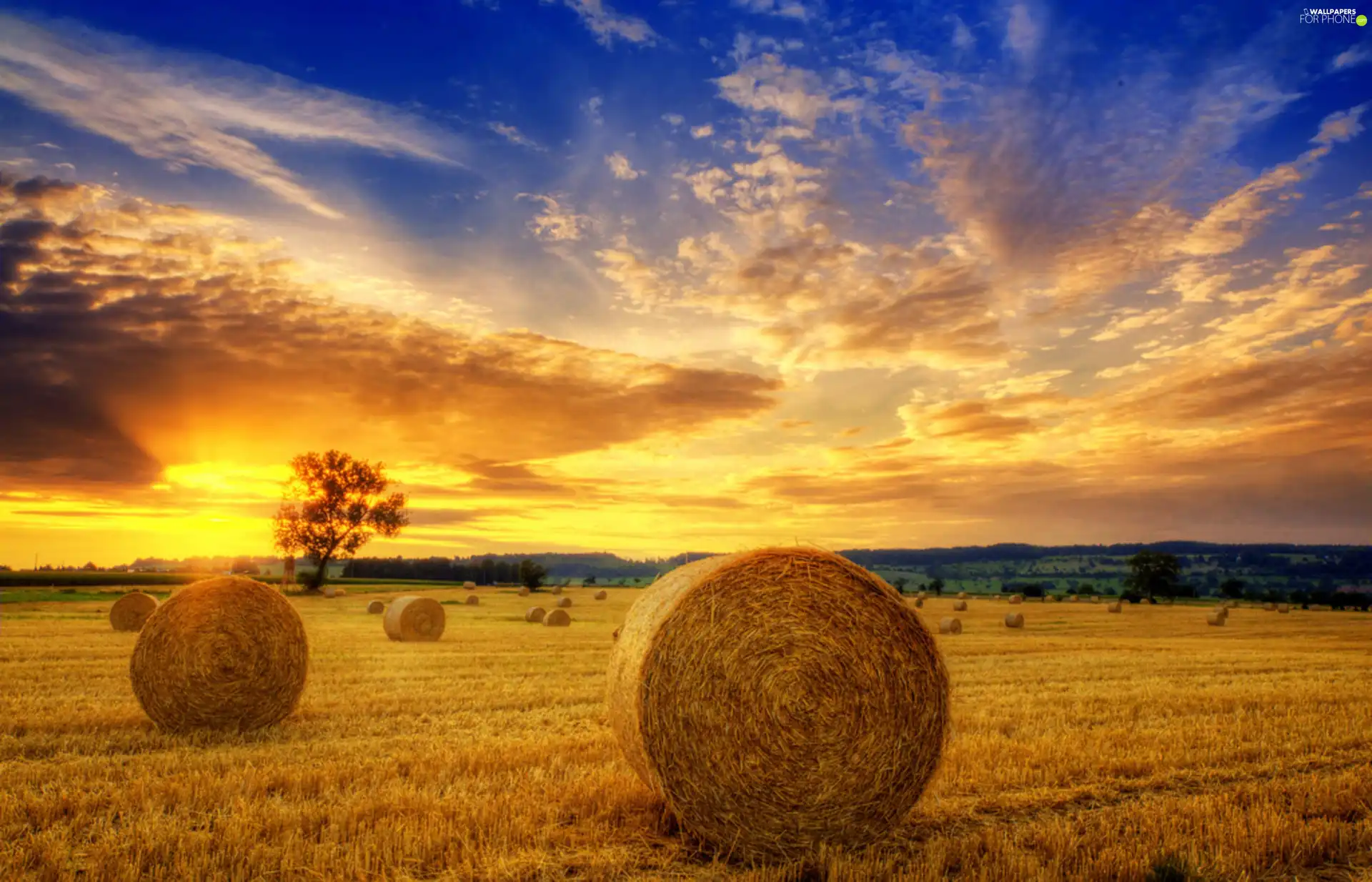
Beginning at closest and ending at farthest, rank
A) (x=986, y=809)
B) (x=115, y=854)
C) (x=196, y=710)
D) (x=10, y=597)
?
(x=115, y=854)
(x=986, y=809)
(x=196, y=710)
(x=10, y=597)

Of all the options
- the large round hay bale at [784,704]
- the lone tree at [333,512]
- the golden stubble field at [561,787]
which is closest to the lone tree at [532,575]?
the lone tree at [333,512]

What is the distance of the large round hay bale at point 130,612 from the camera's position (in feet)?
80.2

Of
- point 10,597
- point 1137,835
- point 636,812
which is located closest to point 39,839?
point 636,812

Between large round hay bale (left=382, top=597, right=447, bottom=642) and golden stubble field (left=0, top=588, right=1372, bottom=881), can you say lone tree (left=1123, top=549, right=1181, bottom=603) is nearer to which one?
golden stubble field (left=0, top=588, right=1372, bottom=881)

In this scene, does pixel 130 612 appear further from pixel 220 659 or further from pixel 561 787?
pixel 561 787

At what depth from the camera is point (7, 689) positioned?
1209 centimetres

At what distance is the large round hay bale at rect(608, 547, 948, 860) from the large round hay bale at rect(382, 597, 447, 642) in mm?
17226

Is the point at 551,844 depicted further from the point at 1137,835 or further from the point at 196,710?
the point at 196,710

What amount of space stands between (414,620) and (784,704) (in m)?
18.4

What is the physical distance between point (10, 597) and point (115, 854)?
137ft

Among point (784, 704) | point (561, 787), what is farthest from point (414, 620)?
point (784, 704)

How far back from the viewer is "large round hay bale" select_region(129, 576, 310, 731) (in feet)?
33.4

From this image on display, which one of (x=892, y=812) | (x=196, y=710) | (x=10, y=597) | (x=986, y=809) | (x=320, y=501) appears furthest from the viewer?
(x=320, y=501)

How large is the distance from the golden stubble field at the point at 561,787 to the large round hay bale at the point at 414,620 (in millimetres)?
7564
